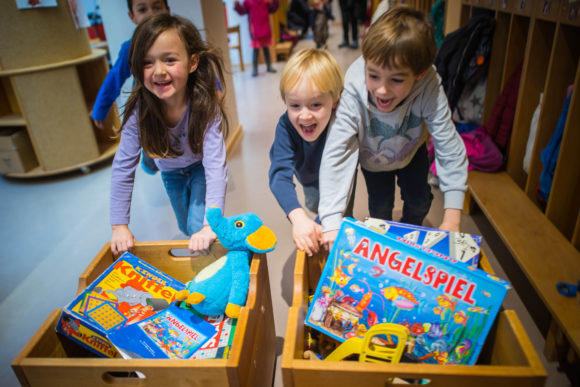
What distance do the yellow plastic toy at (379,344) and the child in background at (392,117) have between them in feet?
0.92

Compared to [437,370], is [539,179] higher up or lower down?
lower down

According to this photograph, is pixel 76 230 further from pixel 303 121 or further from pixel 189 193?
pixel 303 121

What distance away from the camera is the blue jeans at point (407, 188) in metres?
1.51

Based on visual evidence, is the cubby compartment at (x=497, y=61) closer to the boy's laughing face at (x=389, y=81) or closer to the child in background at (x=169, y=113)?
the boy's laughing face at (x=389, y=81)

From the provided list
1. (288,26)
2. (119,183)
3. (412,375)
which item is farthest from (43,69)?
(288,26)

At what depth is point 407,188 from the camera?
1.57 meters

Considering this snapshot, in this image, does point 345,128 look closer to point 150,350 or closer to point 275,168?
point 275,168

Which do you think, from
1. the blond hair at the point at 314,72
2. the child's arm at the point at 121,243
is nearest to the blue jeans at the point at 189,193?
the child's arm at the point at 121,243

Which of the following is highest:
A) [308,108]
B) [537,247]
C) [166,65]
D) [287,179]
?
[166,65]

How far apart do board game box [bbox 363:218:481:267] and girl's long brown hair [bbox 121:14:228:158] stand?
67cm

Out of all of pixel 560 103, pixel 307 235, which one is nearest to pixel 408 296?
pixel 307 235

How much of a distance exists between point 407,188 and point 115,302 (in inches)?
42.4

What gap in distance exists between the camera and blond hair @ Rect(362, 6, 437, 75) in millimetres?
987

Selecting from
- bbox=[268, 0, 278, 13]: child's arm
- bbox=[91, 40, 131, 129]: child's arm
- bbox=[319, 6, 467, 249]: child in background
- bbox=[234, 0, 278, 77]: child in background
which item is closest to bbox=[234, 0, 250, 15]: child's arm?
bbox=[234, 0, 278, 77]: child in background
